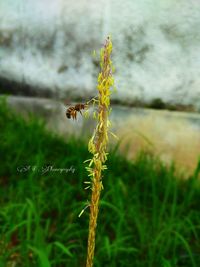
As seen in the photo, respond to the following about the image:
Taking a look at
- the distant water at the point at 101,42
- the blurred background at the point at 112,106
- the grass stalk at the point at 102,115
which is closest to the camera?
the grass stalk at the point at 102,115

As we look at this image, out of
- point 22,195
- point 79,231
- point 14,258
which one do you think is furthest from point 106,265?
point 22,195

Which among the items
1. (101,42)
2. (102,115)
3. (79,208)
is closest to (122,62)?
(101,42)

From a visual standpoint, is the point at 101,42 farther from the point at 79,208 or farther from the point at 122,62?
the point at 79,208

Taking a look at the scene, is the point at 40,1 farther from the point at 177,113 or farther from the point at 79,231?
the point at 79,231

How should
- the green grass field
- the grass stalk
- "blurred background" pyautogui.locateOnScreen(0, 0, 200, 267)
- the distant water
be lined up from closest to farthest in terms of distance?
1. the grass stalk
2. the green grass field
3. "blurred background" pyautogui.locateOnScreen(0, 0, 200, 267)
4. the distant water

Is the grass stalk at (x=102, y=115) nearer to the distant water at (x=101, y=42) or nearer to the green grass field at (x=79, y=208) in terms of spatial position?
the green grass field at (x=79, y=208)

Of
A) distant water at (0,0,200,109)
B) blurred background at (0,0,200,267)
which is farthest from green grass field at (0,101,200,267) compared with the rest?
distant water at (0,0,200,109)

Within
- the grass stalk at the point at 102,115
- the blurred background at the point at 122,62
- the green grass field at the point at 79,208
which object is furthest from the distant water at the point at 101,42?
the grass stalk at the point at 102,115

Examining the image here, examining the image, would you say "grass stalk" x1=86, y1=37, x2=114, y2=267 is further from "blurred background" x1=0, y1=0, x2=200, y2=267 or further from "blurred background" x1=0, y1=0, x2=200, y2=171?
"blurred background" x1=0, y1=0, x2=200, y2=171
